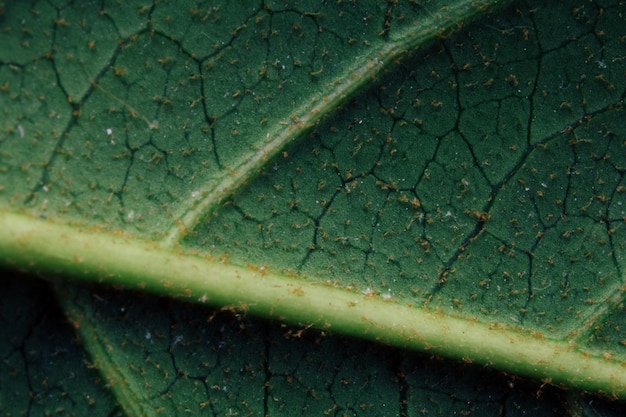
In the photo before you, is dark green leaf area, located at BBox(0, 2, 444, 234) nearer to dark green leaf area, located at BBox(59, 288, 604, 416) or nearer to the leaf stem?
the leaf stem

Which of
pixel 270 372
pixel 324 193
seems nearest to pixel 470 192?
pixel 324 193

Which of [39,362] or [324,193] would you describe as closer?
[39,362]

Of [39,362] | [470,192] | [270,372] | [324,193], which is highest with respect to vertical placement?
[470,192]

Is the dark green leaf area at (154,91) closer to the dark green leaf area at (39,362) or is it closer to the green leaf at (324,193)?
the green leaf at (324,193)

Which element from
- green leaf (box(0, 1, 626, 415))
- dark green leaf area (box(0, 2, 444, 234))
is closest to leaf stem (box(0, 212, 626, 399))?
green leaf (box(0, 1, 626, 415))

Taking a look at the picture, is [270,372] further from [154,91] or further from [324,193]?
[154,91]

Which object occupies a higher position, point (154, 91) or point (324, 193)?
point (154, 91)
